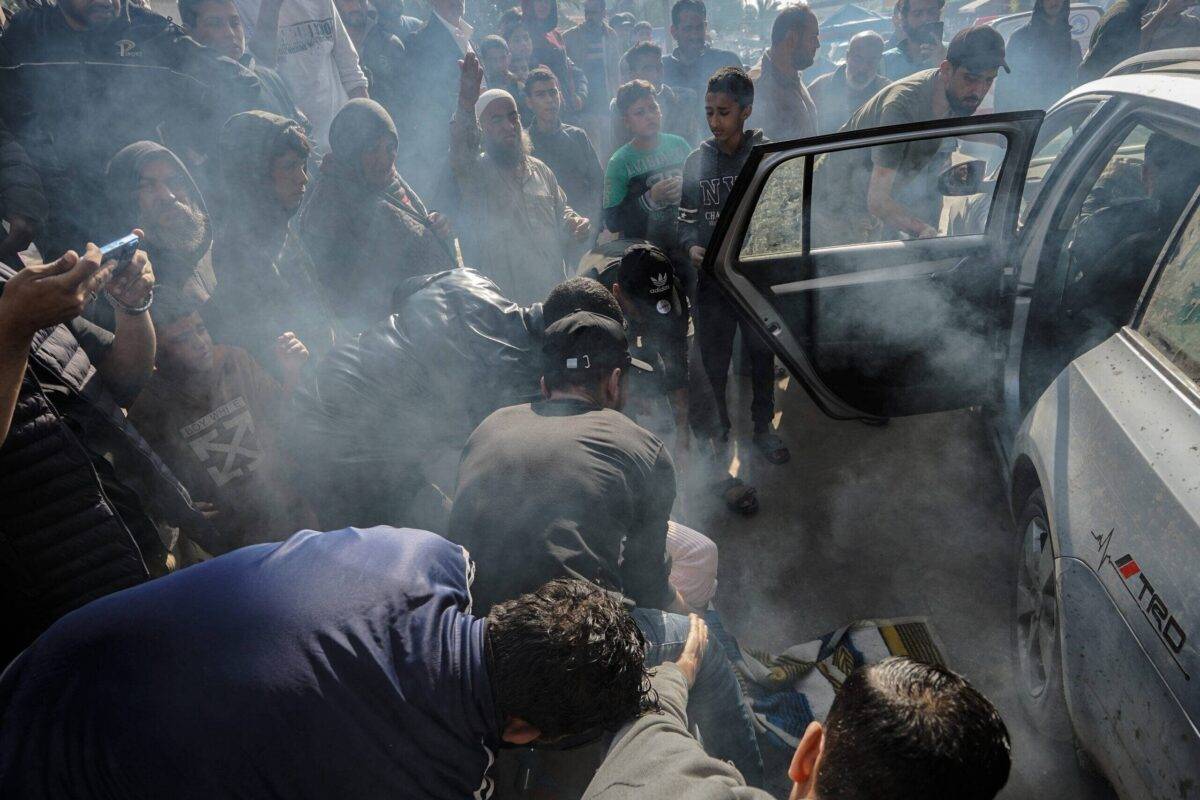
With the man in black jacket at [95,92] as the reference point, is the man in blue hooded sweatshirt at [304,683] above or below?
below

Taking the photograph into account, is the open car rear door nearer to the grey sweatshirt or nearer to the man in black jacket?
the grey sweatshirt

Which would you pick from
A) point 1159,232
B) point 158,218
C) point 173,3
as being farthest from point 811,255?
point 173,3

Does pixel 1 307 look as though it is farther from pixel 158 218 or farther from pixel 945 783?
pixel 945 783

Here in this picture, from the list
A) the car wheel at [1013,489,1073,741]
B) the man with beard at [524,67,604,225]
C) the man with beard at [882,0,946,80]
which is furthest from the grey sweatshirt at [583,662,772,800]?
the man with beard at [882,0,946,80]

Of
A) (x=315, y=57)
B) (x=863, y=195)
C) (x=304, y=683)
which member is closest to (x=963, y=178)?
(x=863, y=195)

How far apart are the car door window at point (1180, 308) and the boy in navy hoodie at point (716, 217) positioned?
1.56 meters

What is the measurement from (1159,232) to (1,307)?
3529 millimetres

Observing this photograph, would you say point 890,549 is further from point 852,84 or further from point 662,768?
point 852,84

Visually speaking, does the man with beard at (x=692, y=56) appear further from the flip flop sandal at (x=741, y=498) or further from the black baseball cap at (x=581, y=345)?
the black baseball cap at (x=581, y=345)

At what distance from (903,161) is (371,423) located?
10.1 feet

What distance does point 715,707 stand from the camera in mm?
2062

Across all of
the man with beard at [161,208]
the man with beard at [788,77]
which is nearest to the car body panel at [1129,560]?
the man with beard at [161,208]

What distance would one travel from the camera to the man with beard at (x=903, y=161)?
3.63 m

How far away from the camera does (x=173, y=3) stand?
23.9 ft
